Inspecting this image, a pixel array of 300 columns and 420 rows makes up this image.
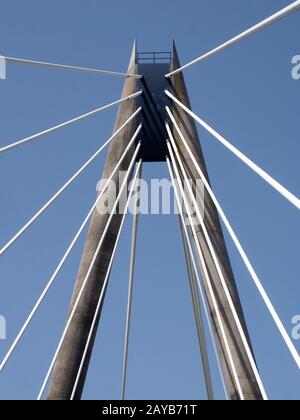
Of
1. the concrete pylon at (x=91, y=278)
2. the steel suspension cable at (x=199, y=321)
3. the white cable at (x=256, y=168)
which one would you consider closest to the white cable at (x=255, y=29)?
the white cable at (x=256, y=168)

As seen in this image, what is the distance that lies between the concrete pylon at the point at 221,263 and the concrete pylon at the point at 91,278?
916mm

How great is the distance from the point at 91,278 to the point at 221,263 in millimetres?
2377

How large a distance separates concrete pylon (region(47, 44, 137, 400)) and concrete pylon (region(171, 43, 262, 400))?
0.92 metres

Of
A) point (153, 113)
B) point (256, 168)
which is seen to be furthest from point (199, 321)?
point (256, 168)

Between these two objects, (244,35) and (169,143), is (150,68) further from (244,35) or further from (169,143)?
(244,35)

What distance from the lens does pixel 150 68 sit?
1933 cm

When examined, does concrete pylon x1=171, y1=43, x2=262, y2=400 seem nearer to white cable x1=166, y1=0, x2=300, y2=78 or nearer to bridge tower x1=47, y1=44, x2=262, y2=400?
bridge tower x1=47, y1=44, x2=262, y2=400

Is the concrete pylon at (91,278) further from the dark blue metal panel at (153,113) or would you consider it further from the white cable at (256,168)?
the white cable at (256,168)

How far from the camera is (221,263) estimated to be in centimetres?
1783

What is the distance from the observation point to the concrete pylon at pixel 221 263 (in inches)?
659

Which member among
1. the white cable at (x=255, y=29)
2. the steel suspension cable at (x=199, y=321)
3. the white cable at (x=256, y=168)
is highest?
the white cable at (x=255, y=29)

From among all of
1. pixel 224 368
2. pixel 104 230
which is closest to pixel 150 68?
pixel 104 230

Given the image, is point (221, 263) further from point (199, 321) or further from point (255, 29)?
point (255, 29)
